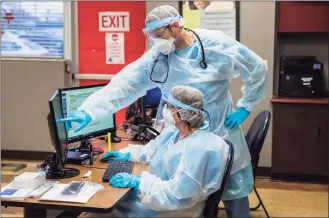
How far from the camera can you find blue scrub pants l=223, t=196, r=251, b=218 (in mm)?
2559

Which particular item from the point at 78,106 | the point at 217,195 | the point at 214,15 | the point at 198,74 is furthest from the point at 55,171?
the point at 214,15

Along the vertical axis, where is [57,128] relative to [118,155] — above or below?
above

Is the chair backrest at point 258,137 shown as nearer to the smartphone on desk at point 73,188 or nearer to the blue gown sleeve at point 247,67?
the blue gown sleeve at point 247,67

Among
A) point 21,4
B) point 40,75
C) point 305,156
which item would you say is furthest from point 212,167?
point 21,4

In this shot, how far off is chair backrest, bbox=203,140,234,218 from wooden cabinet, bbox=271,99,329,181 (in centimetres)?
230

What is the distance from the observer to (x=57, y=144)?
2076 millimetres

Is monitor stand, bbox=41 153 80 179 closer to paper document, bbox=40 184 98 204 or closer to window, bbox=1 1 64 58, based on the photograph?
paper document, bbox=40 184 98 204

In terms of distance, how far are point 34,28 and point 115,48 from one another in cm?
90

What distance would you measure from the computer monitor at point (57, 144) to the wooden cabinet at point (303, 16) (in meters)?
A: 2.69

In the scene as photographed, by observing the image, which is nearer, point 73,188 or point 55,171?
point 73,188

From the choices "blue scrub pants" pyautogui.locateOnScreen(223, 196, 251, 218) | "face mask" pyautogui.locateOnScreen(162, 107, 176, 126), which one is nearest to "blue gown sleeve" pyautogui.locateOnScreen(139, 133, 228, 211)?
"face mask" pyautogui.locateOnScreen(162, 107, 176, 126)

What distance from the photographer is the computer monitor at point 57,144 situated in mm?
2072

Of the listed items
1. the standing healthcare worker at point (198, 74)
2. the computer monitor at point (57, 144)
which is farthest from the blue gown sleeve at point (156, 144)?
the computer monitor at point (57, 144)

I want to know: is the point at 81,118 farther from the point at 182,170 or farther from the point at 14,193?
the point at 182,170
